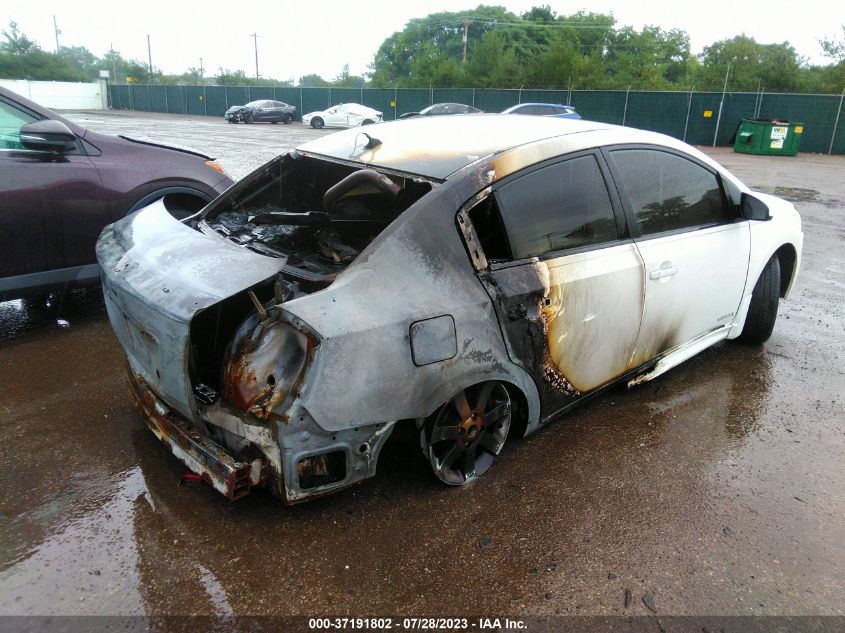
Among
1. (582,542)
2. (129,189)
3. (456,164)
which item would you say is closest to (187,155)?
(129,189)

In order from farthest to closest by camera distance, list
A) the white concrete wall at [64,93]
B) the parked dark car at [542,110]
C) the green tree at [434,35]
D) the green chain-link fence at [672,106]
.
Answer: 1. the green tree at [434,35]
2. the white concrete wall at [64,93]
3. the green chain-link fence at [672,106]
4. the parked dark car at [542,110]

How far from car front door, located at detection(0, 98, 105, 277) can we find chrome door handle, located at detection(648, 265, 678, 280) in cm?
365

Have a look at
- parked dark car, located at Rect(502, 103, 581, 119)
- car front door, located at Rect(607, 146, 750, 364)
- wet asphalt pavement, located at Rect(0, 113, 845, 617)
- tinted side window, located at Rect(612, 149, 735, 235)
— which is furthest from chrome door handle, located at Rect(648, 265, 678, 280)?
parked dark car, located at Rect(502, 103, 581, 119)

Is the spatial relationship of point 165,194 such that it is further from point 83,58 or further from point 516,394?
point 83,58

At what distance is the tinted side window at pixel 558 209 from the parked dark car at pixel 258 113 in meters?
32.3

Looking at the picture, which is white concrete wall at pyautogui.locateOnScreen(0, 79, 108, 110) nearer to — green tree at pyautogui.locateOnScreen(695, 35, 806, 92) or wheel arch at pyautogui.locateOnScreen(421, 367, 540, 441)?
green tree at pyautogui.locateOnScreen(695, 35, 806, 92)

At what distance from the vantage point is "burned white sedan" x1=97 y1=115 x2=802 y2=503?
7.55 ft

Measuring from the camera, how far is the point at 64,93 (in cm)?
4753

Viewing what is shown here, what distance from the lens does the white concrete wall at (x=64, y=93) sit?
149 ft

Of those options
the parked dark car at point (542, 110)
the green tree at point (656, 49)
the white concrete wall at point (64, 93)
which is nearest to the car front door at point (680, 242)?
the parked dark car at point (542, 110)

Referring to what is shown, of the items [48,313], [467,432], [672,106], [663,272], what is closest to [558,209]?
[663,272]

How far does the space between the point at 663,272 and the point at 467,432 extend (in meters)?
1.41

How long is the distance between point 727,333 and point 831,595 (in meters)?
2.05

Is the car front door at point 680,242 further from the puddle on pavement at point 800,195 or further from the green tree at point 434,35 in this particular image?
the green tree at point 434,35
